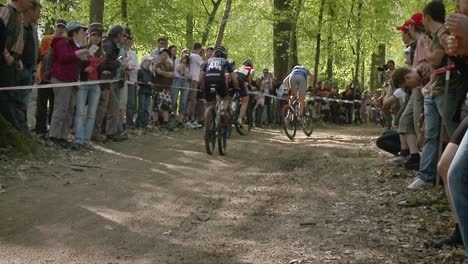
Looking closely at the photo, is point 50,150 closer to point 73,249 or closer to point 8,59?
point 8,59

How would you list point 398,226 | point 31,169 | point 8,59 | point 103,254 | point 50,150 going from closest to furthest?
point 103,254 → point 398,226 → point 31,169 → point 8,59 → point 50,150

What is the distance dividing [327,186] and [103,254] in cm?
359

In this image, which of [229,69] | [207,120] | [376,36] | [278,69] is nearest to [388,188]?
[207,120]

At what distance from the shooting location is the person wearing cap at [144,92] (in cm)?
1346

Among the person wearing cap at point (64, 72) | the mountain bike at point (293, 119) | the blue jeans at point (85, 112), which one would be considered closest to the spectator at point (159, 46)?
the mountain bike at point (293, 119)

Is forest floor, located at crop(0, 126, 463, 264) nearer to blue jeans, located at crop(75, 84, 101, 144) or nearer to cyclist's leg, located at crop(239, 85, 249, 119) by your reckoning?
blue jeans, located at crop(75, 84, 101, 144)

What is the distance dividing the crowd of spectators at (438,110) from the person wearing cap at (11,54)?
529 cm

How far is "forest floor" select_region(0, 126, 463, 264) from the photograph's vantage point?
444 cm

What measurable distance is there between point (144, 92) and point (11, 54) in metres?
5.15

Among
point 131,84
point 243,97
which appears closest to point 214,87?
point 131,84

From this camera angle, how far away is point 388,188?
704cm

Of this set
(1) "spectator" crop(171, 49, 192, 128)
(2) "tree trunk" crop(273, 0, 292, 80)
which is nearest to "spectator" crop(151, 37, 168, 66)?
(1) "spectator" crop(171, 49, 192, 128)

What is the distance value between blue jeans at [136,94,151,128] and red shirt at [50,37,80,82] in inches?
162

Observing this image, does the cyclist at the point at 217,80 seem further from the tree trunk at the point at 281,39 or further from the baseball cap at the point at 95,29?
the tree trunk at the point at 281,39
